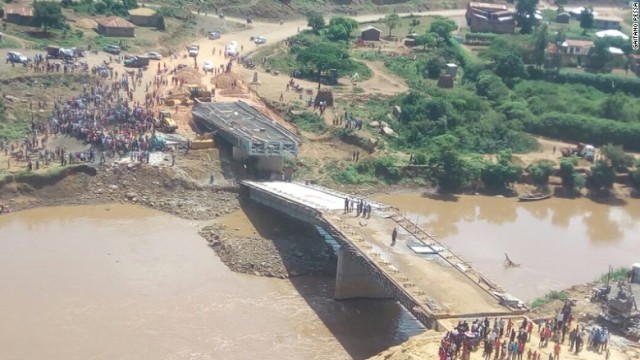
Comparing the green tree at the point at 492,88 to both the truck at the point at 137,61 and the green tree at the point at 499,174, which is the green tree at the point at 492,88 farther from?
the truck at the point at 137,61

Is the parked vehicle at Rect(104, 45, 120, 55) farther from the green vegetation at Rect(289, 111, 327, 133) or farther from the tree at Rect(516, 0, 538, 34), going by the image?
the tree at Rect(516, 0, 538, 34)

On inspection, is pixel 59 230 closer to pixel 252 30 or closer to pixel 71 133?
pixel 71 133

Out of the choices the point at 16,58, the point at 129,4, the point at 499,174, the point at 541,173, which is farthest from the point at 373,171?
the point at 129,4

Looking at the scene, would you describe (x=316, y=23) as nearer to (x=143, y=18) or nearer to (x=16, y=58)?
(x=143, y=18)

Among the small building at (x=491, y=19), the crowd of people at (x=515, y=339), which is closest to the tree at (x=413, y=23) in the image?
the small building at (x=491, y=19)

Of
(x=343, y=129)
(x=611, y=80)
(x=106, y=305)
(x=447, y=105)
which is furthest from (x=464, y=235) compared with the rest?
(x=611, y=80)

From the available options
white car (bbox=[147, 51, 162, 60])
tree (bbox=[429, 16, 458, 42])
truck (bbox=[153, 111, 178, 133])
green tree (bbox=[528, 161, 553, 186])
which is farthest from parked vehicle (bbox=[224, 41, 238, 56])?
green tree (bbox=[528, 161, 553, 186])
